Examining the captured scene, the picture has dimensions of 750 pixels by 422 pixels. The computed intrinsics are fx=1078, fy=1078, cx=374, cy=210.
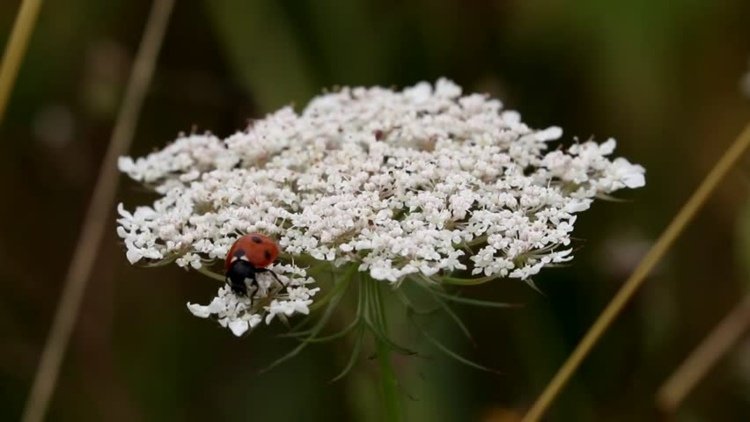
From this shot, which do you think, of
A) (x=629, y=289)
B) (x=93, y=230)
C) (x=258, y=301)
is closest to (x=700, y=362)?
(x=629, y=289)

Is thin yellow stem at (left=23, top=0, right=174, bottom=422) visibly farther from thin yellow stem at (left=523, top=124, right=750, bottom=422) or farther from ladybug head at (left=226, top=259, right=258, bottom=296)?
thin yellow stem at (left=523, top=124, right=750, bottom=422)

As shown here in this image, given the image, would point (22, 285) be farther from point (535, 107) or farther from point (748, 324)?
point (748, 324)

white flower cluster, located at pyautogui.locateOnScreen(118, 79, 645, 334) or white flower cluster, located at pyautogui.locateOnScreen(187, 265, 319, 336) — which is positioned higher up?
white flower cluster, located at pyautogui.locateOnScreen(118, 79, 645, 334)

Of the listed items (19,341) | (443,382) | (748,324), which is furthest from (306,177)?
(19,341)

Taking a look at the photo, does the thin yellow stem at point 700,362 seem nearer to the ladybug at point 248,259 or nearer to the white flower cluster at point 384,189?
the white flower cluster at point 384,189

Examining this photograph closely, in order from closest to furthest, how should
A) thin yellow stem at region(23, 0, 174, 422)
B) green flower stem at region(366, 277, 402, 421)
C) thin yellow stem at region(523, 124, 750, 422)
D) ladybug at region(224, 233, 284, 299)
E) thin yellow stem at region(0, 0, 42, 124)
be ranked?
ladybug at region(224, 233, 284, 299)
green flower stem at region(366, 277, 402, 421)
thin yellow stem at region(523, 124, 750, 422)
thin yellow stem at region(0, 0, 42, 124)
thin yellow stem at region(23, 0, 174, 422)

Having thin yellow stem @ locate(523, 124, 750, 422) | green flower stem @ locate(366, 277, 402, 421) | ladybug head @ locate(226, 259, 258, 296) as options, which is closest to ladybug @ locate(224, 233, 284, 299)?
Answer: ladybug head @ locate(226, 259, 258, 296)

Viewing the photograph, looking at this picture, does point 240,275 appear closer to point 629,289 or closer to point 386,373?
point 386,373

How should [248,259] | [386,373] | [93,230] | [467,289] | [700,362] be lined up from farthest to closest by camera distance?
[467,289], [93,230], [700,362], [386,373], [248,259]
